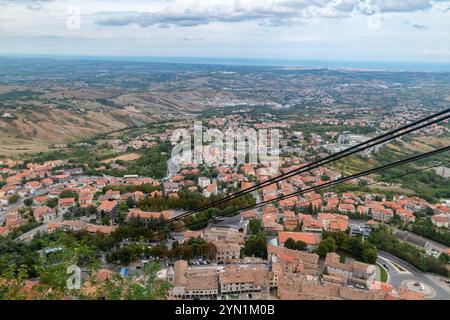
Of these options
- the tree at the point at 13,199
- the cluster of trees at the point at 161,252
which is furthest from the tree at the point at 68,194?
the cluster of trees at the point at 161,252

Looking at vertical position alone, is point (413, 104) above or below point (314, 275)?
above

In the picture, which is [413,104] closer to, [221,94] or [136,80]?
[221,94]

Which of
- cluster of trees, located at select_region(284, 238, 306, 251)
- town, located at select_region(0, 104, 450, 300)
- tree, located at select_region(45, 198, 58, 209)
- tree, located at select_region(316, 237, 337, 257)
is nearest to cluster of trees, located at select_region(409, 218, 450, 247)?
town, located at select_region(0, 104, 450, 300)

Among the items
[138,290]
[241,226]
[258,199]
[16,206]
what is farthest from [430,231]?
[16,206]

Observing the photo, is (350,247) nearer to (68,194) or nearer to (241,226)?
(241,226)

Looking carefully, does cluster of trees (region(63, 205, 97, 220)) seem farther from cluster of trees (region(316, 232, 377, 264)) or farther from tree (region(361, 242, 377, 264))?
tree (region(361, 242, 377, 264))

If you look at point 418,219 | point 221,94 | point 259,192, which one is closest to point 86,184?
point 259,192
